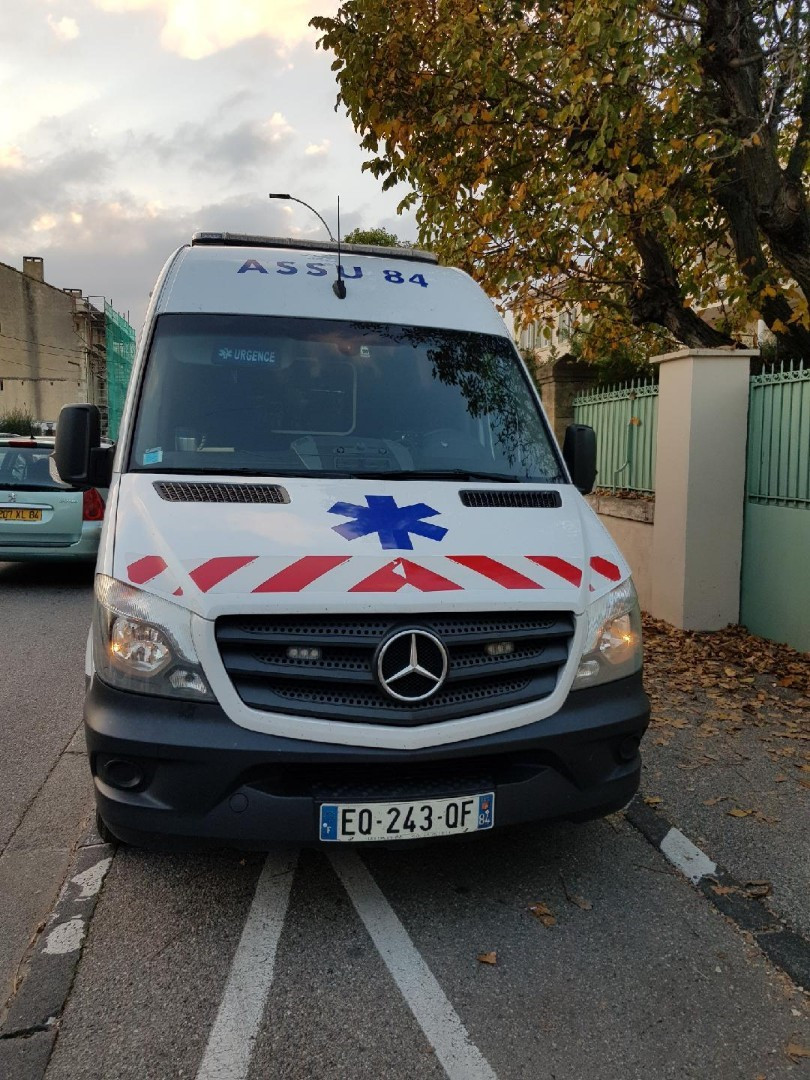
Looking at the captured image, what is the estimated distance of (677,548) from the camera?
7719 millimetres

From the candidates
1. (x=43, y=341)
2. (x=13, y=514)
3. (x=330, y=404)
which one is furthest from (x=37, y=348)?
(x=330, y=404)

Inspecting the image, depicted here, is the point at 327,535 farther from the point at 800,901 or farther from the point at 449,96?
the point at 449,96

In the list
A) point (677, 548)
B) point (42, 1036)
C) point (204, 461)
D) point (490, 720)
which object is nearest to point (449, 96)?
point (677, 548)

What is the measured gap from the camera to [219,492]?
136 inches

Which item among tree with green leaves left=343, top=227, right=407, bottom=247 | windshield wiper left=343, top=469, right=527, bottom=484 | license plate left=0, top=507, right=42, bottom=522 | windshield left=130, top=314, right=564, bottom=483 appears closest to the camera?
windshield wiper left=343, top=469, right=527, bottom=484

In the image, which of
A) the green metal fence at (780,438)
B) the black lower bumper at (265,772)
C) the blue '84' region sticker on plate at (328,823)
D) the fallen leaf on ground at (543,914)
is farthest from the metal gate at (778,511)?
the blue '84' region sticker on plate at (328,823)

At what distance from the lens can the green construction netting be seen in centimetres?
4422

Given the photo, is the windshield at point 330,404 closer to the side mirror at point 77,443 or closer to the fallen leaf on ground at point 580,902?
the side mirror at point 77,443

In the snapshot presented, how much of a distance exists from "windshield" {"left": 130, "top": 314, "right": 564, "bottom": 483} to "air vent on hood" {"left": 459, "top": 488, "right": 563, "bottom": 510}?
0.72 ft

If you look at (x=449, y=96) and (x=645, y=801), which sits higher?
(x=449, y=96)

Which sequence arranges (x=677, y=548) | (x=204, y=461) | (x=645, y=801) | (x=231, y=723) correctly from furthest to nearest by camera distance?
1. (x=677, y=548)
2. (x=645, y=801)
3. (x=204, y=461)
4. (x=231, y=723)

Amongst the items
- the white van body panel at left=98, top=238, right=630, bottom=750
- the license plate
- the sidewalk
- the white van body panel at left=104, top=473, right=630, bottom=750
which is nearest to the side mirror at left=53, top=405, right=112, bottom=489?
the white van body panel at left=98, top=238, right=630, bottom=750

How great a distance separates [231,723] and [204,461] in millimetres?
1267

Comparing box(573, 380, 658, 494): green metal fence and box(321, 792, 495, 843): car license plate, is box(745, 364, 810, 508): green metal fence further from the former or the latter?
box(321, 792, 495, 843): car license plate
